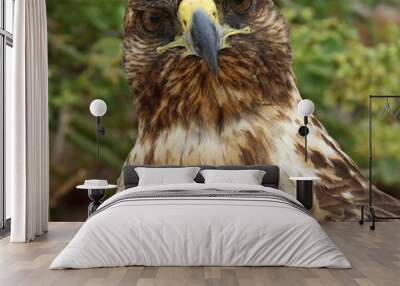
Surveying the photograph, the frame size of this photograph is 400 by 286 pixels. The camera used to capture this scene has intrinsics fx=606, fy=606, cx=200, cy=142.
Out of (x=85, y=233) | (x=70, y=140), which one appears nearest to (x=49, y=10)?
(x=70, y=140)

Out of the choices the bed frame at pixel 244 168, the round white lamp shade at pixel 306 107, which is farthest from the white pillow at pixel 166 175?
the round white lamp shade at pixel 306 107

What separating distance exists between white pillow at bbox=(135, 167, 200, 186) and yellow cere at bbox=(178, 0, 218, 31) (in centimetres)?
153

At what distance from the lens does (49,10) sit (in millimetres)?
6840

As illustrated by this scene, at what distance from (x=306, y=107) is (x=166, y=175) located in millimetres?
1621

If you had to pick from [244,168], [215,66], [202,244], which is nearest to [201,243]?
[202,244]

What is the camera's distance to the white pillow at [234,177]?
19.9ft

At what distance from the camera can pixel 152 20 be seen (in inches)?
261

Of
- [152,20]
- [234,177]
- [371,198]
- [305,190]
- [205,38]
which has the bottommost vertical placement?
[371,198]

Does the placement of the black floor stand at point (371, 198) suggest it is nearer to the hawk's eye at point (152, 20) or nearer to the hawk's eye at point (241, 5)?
the hawk's eye at point (241, 5)

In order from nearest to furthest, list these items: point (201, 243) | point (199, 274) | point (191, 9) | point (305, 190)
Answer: point (199, 274) → point (201, 243) → point (305, 190) → point (191, 9)

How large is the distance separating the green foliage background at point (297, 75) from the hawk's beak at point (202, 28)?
77 centimetres

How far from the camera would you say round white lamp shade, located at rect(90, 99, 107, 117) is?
6414 mm

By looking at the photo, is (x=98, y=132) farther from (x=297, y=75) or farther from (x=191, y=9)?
(x=297, y=75)

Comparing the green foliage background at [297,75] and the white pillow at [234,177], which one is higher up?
the green foliage background at [297,75]
